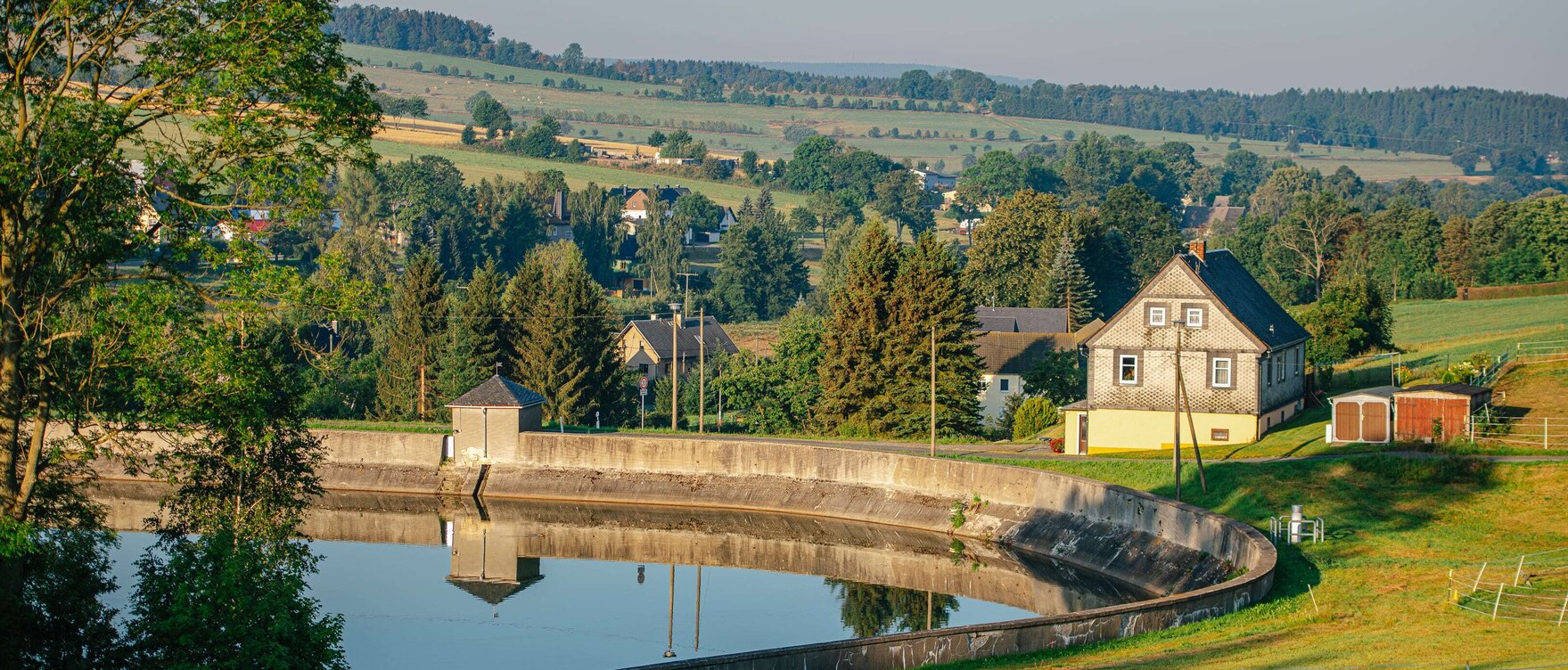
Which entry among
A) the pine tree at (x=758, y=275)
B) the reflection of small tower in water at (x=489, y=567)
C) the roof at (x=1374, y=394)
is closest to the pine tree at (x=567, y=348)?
the reflection of small tower in water at (x=489, y=567)

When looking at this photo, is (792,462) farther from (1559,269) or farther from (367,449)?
(1559,269)

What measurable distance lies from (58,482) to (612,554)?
2598 centimetres

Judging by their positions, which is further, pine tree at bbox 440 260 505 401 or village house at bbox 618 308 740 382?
village house at bbox 618 308 740 382

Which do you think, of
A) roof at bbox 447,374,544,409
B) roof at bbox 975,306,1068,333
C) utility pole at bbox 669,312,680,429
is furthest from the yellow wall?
roof at bbox 975,306,1068,333

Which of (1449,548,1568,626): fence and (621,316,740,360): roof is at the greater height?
(621,316,740,360): roof

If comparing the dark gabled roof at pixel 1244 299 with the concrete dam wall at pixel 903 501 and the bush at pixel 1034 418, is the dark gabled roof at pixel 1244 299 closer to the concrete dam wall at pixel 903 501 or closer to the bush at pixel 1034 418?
the bush at pixel 1034 418

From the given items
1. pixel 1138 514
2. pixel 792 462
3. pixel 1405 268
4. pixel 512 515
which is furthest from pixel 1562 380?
pixel 1405 268

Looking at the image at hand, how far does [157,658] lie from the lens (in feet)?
68.6

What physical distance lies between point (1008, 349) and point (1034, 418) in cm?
1936

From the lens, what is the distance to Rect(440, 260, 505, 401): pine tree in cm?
7225

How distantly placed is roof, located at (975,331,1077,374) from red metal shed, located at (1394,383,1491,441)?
3305cm

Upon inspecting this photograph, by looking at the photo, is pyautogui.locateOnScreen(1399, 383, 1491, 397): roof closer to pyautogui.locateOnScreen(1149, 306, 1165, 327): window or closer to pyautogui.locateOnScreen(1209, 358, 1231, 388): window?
pyautogui.locateOnScreen(1209, 358, 1231, 388): window

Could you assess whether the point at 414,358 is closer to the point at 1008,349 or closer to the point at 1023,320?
the point at 1008,349

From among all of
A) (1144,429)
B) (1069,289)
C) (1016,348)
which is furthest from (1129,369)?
(1069,289)
